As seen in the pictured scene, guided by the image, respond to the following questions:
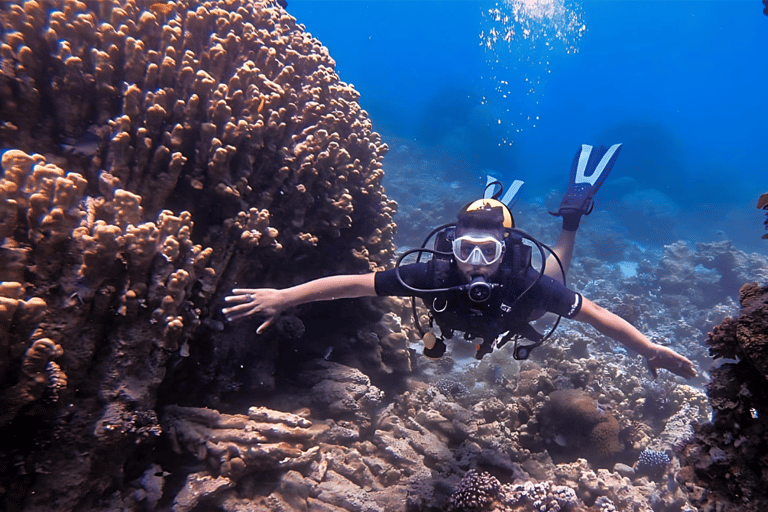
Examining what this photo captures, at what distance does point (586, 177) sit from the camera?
23.0 ft

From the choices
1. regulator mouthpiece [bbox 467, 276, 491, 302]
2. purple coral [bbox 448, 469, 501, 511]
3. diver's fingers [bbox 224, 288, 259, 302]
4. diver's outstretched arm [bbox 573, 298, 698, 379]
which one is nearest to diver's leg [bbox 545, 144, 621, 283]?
diver's outstretched arm [bbox 573, 298, 698, 379]

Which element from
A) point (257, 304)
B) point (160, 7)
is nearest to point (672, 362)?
point (257, 304)

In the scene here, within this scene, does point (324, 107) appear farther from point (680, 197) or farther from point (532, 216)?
point (680, 197)

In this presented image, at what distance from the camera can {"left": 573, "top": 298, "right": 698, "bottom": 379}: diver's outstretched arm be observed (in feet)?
11.2

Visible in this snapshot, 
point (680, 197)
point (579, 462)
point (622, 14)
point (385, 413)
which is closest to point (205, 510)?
point (385, 413)

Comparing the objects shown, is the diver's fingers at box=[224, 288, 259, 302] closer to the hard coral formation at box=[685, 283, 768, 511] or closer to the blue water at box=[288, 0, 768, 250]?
the hard coral formation at box=[685, 283, 768, 511]

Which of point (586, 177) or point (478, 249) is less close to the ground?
point (586, 177)

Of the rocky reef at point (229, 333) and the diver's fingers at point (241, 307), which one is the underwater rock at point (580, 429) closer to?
the rocky reef at point (229, 333)

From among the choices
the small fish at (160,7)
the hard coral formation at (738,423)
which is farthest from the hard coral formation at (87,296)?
the hard coral formation at (738,423)

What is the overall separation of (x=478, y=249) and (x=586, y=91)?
6676 centimetres

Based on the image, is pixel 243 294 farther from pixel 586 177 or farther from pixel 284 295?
pixel 586 177

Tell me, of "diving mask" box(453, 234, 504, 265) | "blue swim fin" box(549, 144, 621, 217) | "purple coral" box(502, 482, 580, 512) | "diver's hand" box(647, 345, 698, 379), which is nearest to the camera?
"purple coral" box(502, 482, 580, 512)

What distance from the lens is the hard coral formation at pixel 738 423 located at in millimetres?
1634

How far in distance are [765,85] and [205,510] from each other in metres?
73.3
